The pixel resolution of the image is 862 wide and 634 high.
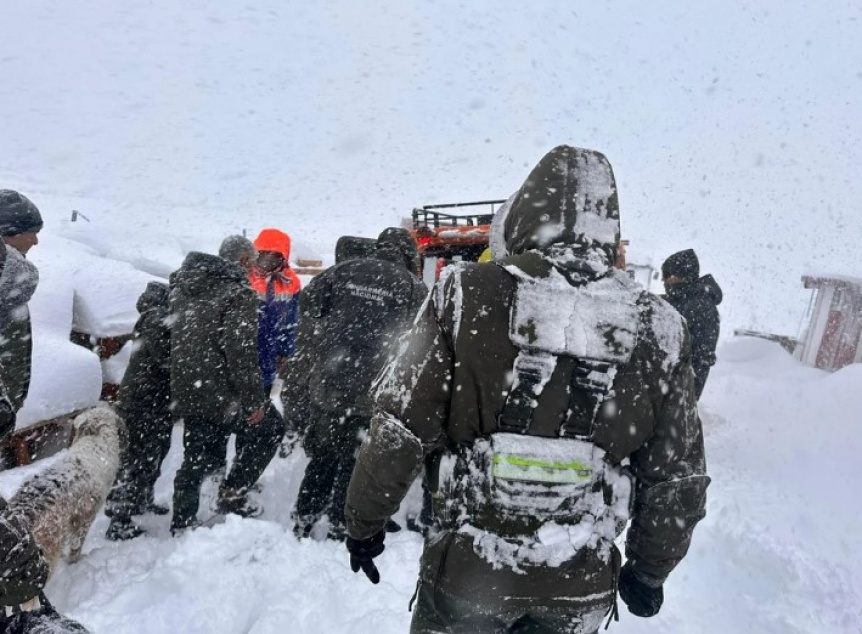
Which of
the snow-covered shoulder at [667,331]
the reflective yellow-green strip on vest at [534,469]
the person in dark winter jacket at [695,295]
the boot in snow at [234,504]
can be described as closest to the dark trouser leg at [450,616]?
the reflective yellow-green strip on vest at [534,469]

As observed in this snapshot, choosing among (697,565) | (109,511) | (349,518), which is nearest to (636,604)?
(349,518)

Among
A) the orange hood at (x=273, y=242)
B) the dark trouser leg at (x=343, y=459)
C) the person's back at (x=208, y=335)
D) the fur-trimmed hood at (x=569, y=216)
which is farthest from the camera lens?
the orange hood at (x=273, y=242)

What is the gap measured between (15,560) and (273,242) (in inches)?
160

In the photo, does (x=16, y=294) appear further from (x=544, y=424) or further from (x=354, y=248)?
(x=544, y=424)

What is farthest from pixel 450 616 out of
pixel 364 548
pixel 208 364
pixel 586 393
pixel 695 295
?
pixel 695 295

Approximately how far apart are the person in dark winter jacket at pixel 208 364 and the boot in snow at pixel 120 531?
280 millimetres

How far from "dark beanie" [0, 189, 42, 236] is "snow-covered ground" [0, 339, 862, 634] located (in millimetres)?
1932

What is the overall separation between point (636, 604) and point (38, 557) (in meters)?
1.95

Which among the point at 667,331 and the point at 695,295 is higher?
the point at 667,331

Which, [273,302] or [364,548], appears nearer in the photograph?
[364,548]

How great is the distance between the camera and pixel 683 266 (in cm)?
590

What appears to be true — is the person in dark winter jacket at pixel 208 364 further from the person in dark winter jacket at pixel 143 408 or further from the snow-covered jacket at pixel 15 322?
the snow-covered jacket at pixel 15 322

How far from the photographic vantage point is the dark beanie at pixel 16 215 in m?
3.04

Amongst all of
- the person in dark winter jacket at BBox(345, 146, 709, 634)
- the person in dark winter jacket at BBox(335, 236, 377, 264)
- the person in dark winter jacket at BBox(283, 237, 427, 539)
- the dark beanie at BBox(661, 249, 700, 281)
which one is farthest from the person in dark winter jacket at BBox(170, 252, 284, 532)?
the dark beanie at BBox(661, 249, 700, 281)
